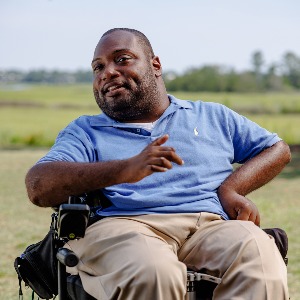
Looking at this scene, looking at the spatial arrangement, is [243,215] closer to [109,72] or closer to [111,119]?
[111,119]

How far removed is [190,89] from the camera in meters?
54.8

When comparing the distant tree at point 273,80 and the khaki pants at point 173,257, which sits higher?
the khaki pants at point 173,257

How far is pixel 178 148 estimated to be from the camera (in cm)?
355

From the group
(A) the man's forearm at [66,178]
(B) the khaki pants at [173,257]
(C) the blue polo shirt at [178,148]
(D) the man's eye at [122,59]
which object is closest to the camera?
(B) the khaki pants at [173,257]

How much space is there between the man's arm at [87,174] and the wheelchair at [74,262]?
0.06 m

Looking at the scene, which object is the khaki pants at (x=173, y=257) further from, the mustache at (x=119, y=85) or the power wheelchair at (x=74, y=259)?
the mustache at (x=119, y=85)

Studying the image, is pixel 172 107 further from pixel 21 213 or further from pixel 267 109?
pixel 267 109

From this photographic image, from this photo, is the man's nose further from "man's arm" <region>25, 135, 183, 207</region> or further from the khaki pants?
the khaki pants

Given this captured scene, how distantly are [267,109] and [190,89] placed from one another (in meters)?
11.3

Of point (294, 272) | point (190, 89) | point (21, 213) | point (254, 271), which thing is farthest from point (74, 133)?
point (190, 89)

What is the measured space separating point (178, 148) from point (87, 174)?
0.50 metres

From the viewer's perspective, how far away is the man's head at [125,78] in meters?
3.58

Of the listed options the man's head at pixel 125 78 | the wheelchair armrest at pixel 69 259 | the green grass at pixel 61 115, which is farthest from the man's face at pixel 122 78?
the green grass at pixel 61 115

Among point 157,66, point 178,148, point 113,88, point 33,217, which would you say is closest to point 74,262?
point 178,148
